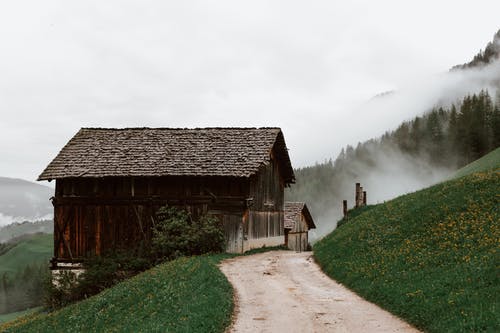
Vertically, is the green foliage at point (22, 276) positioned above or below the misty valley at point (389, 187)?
below

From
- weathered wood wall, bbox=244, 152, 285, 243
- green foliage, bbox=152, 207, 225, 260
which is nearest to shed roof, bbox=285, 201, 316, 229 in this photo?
weathered wood wall, bbox=244, 152, 285, 243

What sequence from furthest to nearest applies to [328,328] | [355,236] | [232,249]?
[232,249], [355,236], [328,328]

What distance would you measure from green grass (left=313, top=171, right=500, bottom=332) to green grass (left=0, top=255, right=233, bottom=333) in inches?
208

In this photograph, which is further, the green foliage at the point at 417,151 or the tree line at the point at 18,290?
the tree line at the point at 18,290

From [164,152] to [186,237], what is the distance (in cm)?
715

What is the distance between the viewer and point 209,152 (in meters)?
33.8

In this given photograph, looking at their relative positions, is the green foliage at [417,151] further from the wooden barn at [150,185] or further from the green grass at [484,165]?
the wooden barn at [150,185]

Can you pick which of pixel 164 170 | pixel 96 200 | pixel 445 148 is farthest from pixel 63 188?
pixel 445 148

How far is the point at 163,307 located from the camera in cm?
1680

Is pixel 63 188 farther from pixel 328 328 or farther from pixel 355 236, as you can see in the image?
pixel 328 328

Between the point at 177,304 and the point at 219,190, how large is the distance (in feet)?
53.4

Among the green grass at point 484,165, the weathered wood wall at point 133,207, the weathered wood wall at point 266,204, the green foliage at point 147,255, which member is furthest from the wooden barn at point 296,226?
the green foliage at point 147,255

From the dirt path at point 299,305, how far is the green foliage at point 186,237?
6.08 meters

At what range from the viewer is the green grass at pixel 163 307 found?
46.4 feet
